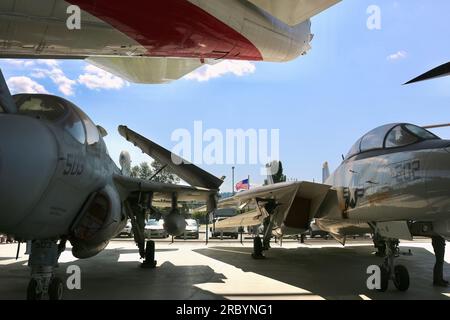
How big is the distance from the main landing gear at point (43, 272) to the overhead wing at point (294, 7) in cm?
406

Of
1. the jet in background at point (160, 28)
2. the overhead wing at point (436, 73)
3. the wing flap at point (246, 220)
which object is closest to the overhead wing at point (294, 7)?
the jet in background at point (160, 28)

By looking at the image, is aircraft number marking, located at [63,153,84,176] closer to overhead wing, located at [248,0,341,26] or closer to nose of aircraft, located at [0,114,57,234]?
nose of aircraft, located at [0,114,57,234]

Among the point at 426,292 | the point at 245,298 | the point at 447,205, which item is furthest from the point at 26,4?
the point at 426,292

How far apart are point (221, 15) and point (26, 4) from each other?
214 centimetres

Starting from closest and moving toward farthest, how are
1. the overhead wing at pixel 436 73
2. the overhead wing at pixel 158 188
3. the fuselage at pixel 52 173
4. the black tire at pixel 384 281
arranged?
the fuselage at pixel 52 173
the overhead wing at pixel 436 73
the black tire at pixel 384 281
the overhead wing at pixel 158 188

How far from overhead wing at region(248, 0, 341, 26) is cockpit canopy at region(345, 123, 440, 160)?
3470mm

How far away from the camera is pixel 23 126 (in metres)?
4.33

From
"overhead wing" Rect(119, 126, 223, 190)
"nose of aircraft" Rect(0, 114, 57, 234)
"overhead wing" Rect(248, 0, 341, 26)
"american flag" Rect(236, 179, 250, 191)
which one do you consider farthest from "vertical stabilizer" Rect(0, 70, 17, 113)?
"american flag" Rect(236, 179, 250, 191)

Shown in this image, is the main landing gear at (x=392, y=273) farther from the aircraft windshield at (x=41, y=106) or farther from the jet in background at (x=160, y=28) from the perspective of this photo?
the aircraft windshield at (x=41, y=106)

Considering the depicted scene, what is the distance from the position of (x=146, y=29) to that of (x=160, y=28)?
0.16 meters

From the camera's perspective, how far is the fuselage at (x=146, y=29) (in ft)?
13.8

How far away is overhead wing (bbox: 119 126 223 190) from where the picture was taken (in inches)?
371

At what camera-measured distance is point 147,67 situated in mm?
8242

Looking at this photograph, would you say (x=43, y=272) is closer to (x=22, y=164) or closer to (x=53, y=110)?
(x=22, y=164)
